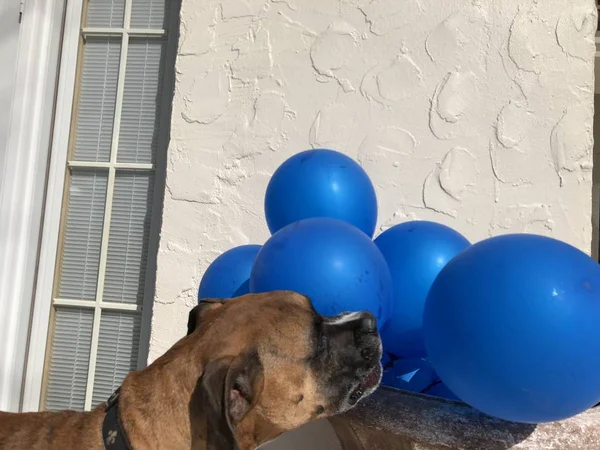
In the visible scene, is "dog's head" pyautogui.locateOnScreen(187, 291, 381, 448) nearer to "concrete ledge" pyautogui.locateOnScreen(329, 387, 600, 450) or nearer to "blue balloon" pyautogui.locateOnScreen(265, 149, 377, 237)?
"concrete ledge" pyautogui.locateOnScreen(329, 387, 600, 450)

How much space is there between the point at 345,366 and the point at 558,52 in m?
2.64

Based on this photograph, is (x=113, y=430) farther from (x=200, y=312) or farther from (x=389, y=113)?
(x=389, y=113)

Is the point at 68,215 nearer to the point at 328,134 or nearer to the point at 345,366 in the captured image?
the point at 328,134

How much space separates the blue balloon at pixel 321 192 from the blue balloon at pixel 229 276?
0.22 m

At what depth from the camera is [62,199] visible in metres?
4.16

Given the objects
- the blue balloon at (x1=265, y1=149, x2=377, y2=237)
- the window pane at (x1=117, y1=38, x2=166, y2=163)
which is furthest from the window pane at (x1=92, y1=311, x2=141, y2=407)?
the blue balloon at (x1=265, y1=149, x2=377, y2=237)

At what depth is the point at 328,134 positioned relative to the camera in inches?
150

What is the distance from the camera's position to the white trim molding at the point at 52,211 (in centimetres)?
402

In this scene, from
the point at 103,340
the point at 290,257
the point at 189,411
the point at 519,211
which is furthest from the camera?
the point at 103,340

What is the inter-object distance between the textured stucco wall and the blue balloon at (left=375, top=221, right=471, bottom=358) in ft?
3.95

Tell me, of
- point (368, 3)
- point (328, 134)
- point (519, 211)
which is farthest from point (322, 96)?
point (519, 211)

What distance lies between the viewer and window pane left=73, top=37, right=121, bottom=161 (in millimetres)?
4203

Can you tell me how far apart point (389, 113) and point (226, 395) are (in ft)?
8.14

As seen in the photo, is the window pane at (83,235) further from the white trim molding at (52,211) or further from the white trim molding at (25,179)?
the white trim molding at (25,179)
